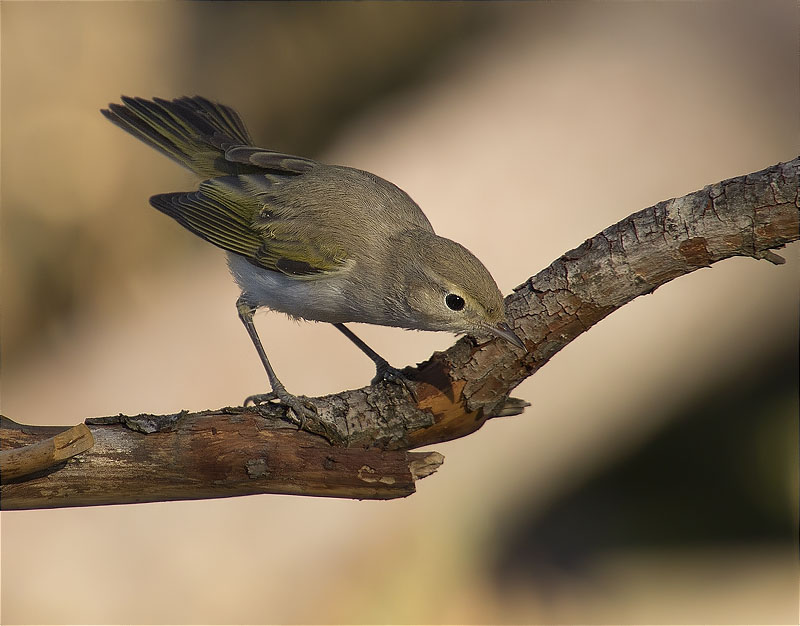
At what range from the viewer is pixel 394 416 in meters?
3.86

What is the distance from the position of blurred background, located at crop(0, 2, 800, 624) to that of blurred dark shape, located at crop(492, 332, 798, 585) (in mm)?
22

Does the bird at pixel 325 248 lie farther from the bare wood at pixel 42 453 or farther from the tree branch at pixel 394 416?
the bare wood at pixel 42 453

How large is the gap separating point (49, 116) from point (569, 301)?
19.5 feet

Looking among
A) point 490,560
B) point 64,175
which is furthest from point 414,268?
point 64,175

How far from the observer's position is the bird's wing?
173 inches

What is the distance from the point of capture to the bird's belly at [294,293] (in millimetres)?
4324

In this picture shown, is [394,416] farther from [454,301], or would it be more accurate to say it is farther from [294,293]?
[294,293]

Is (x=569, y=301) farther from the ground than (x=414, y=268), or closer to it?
closer to it

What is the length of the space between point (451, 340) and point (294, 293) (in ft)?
8.09

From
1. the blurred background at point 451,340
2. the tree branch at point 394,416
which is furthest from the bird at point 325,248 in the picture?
the blurred background at point 451,340

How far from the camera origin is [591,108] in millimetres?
7312

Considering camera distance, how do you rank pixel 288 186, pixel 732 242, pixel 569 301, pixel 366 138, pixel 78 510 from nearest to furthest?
1. pixel 732 242
2. pixel 569 301
3. pixel 288 186
4. pixel 78 510
5. pixel 366 138

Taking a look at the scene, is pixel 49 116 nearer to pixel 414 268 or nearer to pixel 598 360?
pixel 414 268

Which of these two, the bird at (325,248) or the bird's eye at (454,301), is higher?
the bird at (325,248)
